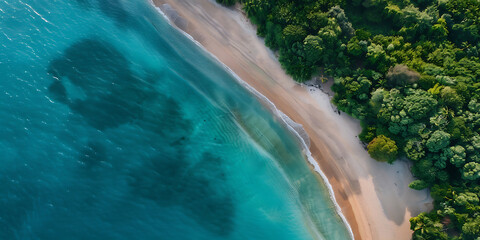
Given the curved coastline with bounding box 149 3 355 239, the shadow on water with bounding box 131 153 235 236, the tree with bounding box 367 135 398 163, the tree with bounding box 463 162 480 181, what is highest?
the tree with bounding box 463 162 480 181

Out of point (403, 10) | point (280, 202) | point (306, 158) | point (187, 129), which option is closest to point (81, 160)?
point (187, 129)

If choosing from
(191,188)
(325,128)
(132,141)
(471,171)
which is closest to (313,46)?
(325,128)

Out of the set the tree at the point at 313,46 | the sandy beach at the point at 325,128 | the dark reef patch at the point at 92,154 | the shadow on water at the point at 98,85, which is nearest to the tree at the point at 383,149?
the sandy beach at the point at 325,128

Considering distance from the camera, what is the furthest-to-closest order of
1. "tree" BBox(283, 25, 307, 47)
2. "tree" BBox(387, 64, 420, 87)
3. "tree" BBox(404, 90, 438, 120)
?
"tree" BBox(283, 25, 307, 47) < "tree" BBox(387, 64, 420, 87) < "tree" BBox(404, 90, 438, 120)

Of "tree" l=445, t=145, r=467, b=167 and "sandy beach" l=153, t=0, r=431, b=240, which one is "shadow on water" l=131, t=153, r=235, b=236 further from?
"tree" l=445, t=145, r=467, b=167

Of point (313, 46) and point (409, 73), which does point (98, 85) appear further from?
point (409, 73)

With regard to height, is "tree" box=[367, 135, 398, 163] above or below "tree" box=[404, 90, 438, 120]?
below

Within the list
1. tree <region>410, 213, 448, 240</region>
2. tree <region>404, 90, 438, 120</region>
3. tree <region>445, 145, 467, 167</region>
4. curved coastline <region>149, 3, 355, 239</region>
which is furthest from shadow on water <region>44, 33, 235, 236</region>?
tree <region>445, 145, 467, 167</region>
